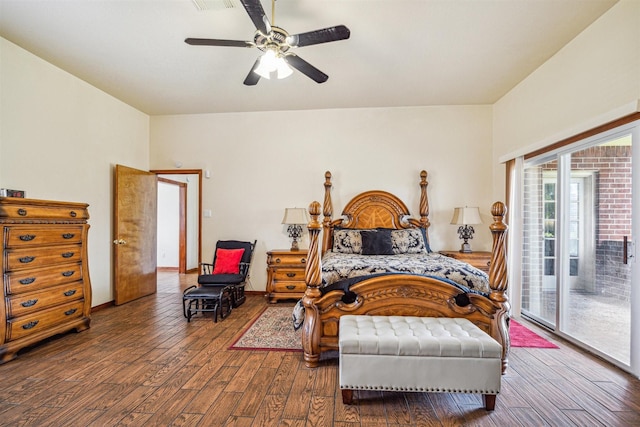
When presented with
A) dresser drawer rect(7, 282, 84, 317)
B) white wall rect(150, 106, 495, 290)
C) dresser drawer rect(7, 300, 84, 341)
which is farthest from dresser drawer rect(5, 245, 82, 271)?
white wall rect(150, 106, 495, 290)

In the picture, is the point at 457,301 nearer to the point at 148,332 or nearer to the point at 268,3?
the point at 268,3

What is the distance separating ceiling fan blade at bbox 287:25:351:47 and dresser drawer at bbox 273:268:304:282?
291 centimetres

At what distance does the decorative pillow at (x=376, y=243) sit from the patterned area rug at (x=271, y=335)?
1296mm

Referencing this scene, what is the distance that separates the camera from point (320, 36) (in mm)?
2148

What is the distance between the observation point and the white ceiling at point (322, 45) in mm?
2408

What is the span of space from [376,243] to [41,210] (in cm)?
348

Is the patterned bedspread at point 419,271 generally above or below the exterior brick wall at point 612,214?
below

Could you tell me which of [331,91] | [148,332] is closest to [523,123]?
[331,91]

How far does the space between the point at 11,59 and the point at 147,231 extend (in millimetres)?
2543

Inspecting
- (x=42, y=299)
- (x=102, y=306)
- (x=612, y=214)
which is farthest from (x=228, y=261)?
(x=612, y=214)

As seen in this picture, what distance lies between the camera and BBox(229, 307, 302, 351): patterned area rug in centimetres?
277

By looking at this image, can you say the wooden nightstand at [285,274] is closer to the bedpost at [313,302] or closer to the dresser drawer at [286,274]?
the dresser drawer at [286,274]

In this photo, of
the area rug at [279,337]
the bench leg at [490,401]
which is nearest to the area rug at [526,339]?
the area rug at [279,337]

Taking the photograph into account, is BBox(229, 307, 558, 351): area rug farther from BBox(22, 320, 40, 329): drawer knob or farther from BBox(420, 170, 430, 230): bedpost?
BBox(22, 320, 40, 329): drawer knob
